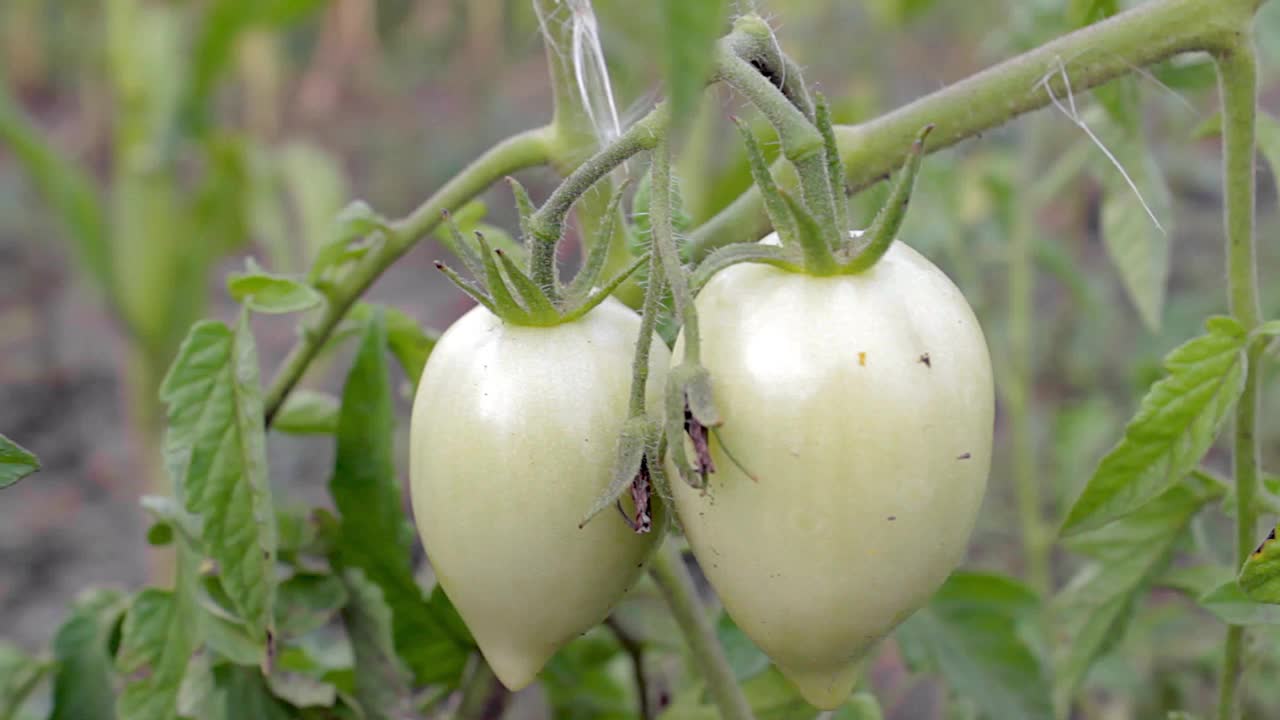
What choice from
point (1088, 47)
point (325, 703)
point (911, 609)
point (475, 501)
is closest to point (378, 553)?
point (325, 703)

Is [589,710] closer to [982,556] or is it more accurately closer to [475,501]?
[475,501]

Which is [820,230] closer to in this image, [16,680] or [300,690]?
[300,690]

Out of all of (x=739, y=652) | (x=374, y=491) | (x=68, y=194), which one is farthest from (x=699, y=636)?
(x=68, y=194)

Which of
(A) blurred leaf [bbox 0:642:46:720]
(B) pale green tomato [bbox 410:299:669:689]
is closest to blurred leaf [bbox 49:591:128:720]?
(A) blurred leaf [bbox 0:642:46:720]

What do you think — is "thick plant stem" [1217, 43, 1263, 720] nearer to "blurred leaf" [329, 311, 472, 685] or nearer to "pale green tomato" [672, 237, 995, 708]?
"pale green tomato" [672, 237, 995, 708]

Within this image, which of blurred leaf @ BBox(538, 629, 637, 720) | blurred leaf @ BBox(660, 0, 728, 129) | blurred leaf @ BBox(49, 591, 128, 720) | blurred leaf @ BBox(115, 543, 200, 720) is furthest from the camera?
blurred leaf @ BBox(538, 629, 637, 720)
